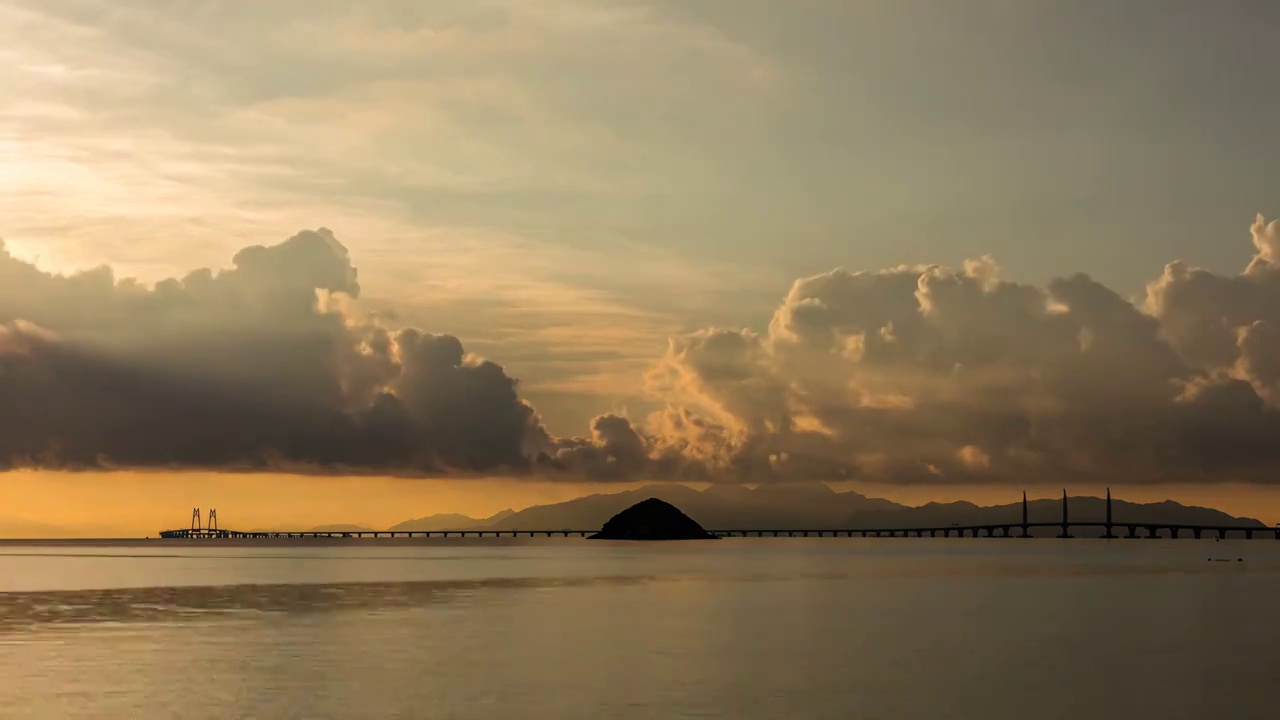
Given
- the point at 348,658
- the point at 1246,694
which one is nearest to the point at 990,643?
the point at 1246,694

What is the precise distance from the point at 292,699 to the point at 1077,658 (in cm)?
3845

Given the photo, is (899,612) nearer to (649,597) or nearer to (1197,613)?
(1197,613)

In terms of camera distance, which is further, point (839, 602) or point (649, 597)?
point (649, 597)

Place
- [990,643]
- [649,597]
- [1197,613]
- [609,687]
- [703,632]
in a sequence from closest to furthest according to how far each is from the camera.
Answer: [609,687] → [990,643] → [703,632] → [1197,613] → [649,597]

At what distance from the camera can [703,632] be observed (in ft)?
280

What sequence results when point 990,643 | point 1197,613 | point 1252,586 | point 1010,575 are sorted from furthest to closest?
point 1010,575
point 1252,586
point 1197,613
point 990,643

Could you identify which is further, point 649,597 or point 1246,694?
point 649,597

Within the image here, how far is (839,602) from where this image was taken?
392 ft

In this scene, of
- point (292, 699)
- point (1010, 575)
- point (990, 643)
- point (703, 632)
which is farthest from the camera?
point (1010, 575)

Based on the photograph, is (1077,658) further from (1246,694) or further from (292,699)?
(292,699)

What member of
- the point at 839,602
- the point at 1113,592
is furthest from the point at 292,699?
the point at 1113,592

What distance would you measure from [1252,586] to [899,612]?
6266cm

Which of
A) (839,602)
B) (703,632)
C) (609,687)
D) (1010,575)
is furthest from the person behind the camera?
(1010,575)

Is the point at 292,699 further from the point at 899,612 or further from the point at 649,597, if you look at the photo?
the point at 649,597
